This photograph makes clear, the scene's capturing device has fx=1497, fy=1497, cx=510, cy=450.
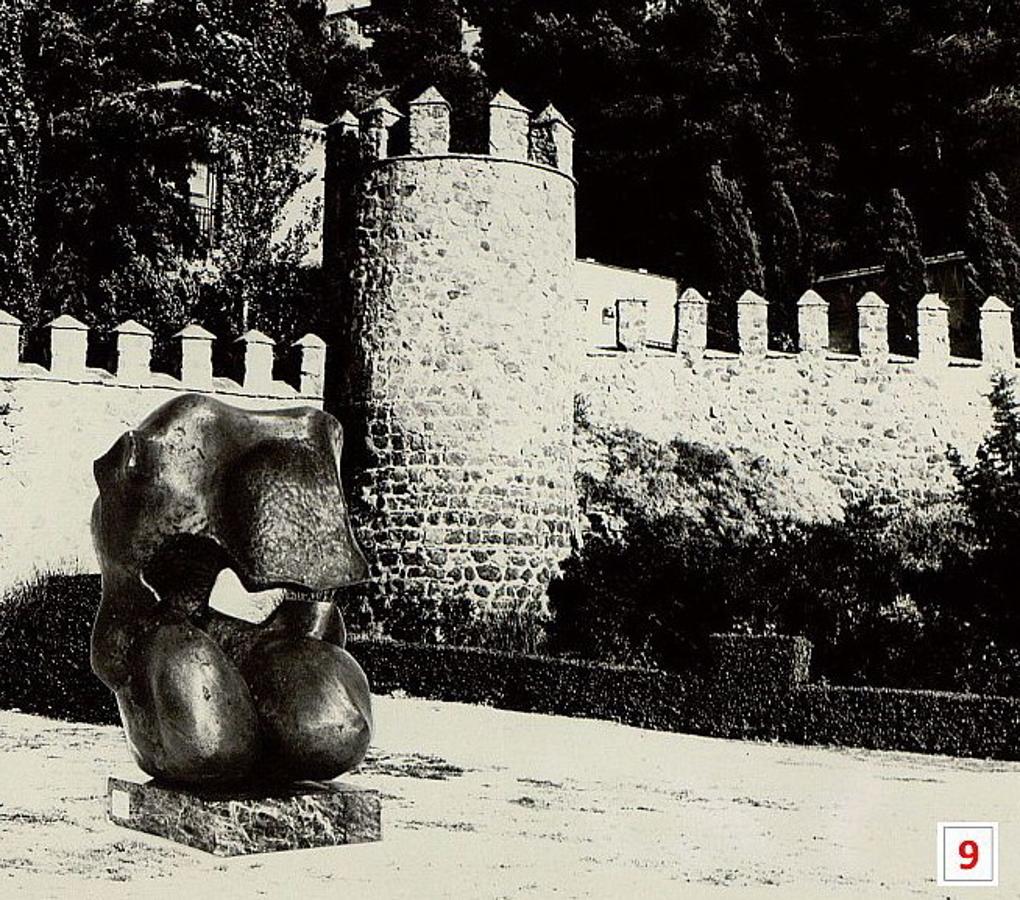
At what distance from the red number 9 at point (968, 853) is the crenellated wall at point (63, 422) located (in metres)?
9.52

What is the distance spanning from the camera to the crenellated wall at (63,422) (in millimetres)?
14039

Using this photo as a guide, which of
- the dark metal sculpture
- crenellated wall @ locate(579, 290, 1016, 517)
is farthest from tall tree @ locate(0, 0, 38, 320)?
the dark metal sculpture

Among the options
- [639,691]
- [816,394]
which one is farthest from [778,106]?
[639,691]

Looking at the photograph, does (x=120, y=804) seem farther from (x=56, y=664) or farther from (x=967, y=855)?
(x=56, y=664)

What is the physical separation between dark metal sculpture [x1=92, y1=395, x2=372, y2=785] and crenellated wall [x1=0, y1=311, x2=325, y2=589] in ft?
26.0

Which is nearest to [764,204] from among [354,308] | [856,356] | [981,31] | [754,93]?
[754,93]

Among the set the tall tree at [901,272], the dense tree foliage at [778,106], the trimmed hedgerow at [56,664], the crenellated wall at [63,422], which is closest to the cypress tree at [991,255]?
the tall tree at [901,272]

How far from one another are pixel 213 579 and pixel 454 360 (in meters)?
8.61

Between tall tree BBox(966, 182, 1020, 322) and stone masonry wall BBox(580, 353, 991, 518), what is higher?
tall tree BBox(966, 182, 1020, 322)

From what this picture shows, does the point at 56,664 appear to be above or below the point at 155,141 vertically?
below

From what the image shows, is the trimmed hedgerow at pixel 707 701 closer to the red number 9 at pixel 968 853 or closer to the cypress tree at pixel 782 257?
the red number 9 at pixel 968 853

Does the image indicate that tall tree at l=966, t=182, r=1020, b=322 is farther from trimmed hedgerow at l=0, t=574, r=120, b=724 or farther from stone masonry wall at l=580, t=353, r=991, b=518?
trimmed hedgerow at l=0, t=574, r=120, b=724

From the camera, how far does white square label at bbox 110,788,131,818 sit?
20.6ft

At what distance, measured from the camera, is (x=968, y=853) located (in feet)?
19.5
